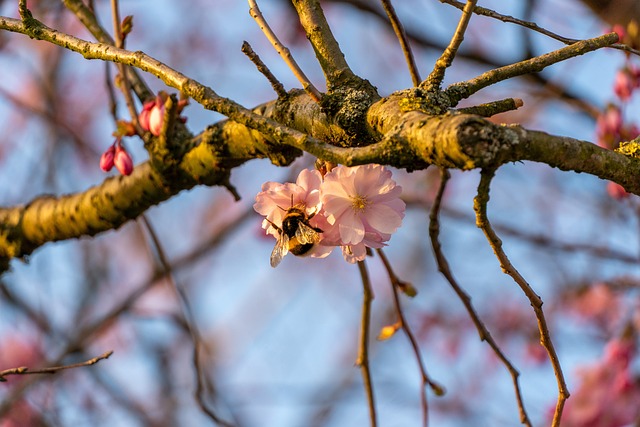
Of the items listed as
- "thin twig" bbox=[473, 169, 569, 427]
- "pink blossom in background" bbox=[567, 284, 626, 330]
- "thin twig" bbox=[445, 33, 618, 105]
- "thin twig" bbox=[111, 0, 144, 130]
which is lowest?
"thin twig" bbox=[473, 169, 569, 427]

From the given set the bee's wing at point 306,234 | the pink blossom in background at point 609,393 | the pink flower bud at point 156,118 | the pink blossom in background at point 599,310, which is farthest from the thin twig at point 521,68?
the pink blossom in background at point 599,310

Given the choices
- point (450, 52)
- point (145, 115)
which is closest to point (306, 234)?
point (450, 52)

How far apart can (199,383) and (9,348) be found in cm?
446

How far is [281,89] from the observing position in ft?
4.05

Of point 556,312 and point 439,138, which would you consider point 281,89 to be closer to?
point 439,138

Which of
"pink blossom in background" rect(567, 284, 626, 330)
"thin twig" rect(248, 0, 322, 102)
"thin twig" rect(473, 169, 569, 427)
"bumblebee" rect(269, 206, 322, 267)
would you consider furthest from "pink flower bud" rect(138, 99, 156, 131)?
"pink blossom in background" rect(567, 284, 626, 330)

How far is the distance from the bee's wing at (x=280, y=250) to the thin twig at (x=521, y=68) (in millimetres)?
Result: 330

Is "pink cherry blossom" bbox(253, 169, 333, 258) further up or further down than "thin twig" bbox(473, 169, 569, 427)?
further up

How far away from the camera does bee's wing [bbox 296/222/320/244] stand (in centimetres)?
110

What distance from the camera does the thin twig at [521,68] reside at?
1001 mm

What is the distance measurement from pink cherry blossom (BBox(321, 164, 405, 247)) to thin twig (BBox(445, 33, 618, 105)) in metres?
0.16

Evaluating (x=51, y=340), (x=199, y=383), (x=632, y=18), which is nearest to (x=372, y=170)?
(x=199, y=383)

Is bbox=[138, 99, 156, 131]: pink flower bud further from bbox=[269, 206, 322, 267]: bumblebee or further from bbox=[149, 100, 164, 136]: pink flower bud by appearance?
bbox=[269, 206, 322, 267]: bumblebee

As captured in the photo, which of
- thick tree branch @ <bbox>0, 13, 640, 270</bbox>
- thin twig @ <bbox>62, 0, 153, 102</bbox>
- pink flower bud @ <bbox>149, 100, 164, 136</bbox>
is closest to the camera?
thick tree branch @ <bbox>0, 13, 640, 270</bbox>
